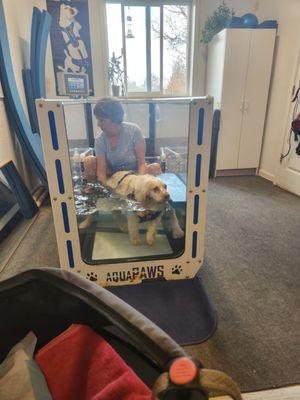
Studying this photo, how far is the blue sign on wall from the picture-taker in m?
3.22

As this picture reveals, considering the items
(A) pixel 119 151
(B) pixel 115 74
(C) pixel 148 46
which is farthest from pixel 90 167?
(C) pixel 148 46

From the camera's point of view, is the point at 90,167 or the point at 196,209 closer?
the point at 196,209

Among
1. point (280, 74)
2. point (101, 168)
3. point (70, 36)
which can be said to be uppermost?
point (70, 36)

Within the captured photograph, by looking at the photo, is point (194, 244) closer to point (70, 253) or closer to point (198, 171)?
point (198, 171)

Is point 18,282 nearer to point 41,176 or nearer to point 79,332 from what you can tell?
point 79,332

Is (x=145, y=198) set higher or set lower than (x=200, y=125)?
lower

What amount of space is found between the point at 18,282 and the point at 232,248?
1.43 m

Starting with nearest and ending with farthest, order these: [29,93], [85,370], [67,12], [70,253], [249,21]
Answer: [85,370] < [70,253] < [29,93] < [249,21] < [67,12]

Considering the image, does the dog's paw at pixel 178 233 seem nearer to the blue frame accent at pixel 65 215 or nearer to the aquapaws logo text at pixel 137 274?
the aquapaws logo text at pixel 137 274

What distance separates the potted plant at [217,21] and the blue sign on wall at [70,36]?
4.81 feet

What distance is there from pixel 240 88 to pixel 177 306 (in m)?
2.72

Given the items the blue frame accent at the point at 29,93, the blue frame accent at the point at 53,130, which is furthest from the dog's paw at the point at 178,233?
the blue frame accent at the point at 29,93

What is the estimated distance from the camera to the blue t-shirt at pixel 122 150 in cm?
148

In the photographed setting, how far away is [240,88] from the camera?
309 centimetres
